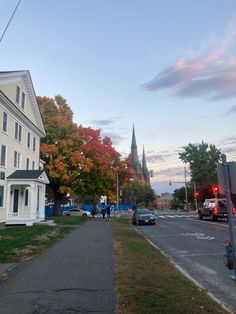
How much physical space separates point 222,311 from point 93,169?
4108cm

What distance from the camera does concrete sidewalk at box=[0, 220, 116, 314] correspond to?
6.70m

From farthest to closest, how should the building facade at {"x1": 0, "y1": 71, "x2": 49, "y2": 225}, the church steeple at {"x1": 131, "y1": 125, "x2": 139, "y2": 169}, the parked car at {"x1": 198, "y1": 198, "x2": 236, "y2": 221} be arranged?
1. the church steeple at {"x1": 131, "y1": 125, "x2": 139, "y2": 169}
2. the parked car at {"x1": 198, "y1": 198, "x2": 236, "y2": 221}
3. the building facade at {"x1": 0, "y1": 71, "x2": 49, "y2": 225}

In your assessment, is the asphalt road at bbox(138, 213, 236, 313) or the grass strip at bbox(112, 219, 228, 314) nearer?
the grass strip at bbox(112, 219, 228, 314)

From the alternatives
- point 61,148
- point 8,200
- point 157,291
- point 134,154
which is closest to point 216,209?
point 61,148

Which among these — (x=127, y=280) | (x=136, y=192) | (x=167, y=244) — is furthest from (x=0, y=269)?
(x=136, y=192)

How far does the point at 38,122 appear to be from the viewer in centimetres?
3862

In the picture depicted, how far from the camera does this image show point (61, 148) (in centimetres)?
4491

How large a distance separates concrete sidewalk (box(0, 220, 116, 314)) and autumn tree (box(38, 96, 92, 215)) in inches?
1217

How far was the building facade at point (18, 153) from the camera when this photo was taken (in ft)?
95.7

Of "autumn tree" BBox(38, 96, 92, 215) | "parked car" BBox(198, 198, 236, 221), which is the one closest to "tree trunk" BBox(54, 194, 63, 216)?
"autumn tree" BBox(38, 96, 92, 215)

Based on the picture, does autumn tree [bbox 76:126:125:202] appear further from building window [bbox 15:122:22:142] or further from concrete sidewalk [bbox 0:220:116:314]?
concrete sidewalk [bbox 0:220:116:314]

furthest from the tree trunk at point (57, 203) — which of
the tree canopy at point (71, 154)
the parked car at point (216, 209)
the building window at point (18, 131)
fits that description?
the parked car at point (216, 209)

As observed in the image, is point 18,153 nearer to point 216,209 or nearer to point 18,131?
point 18,131

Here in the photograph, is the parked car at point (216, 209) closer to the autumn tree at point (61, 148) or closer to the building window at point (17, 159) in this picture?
the autumn tree at point (61, 148)
